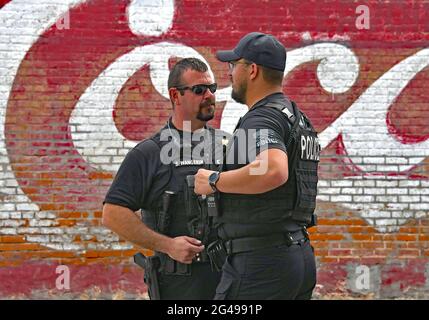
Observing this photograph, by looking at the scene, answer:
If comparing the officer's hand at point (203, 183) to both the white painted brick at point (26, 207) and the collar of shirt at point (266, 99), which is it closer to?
the collar of shirt at point (266, 99)

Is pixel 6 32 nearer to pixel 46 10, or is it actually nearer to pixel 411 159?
pixel 46 10

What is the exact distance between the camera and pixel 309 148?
391 centimetres

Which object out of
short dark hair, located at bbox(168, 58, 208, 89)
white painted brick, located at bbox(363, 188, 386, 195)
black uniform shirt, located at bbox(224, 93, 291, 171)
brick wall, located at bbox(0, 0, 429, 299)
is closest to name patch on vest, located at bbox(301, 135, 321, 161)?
black uniform shirt, located at bbox(224, 93, 291, 171)

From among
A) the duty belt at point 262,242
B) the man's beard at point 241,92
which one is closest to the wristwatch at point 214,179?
the duty belt at point 262,242

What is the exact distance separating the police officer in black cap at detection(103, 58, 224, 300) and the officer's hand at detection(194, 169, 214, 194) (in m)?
0.27

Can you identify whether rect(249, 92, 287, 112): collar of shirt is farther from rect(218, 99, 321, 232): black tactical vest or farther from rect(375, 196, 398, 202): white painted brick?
rect(375, 196, 398, 202): white painted brick

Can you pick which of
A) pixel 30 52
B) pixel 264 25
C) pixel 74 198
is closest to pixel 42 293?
pixel 74 198

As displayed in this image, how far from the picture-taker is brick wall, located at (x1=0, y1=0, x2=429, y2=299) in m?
7.11

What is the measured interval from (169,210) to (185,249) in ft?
0.84

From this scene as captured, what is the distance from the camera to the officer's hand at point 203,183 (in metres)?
3.81

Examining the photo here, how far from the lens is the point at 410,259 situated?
24.3ft

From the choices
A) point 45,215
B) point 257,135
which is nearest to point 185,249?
point 257,135

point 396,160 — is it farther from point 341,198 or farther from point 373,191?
point 341,198

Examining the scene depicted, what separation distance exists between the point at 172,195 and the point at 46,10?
3475 mm
